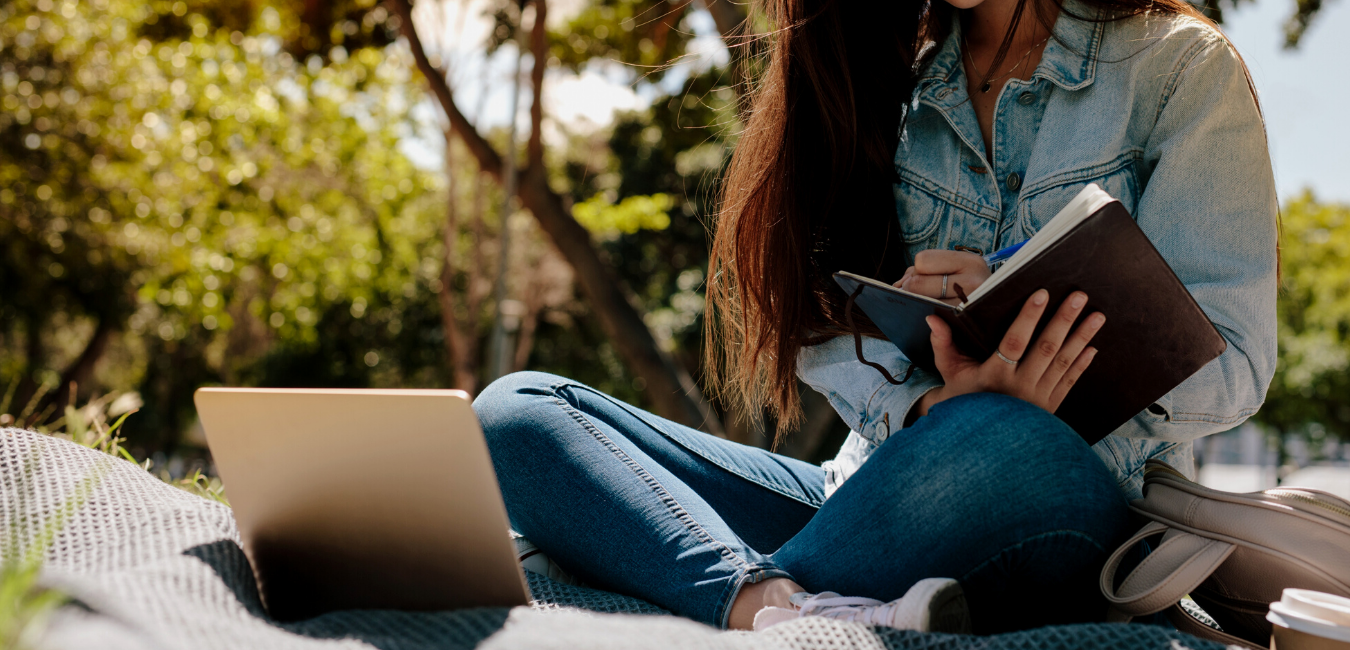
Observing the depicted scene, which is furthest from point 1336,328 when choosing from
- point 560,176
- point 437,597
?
point 437,597

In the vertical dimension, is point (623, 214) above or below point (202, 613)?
below

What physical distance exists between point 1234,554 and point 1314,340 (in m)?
27.3

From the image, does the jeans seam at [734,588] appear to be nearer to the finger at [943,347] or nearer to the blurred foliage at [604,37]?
the finger at [943,347]

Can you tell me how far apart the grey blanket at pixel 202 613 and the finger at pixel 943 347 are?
1.56 feet

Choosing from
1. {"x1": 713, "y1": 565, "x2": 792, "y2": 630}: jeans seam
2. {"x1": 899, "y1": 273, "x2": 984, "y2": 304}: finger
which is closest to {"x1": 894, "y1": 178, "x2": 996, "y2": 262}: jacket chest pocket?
{"x1": 899, "y1": 273, "x2": 984, "y2": 304}: finger

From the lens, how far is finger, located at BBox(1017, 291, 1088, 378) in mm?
1268

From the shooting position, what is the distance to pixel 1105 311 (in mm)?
1290

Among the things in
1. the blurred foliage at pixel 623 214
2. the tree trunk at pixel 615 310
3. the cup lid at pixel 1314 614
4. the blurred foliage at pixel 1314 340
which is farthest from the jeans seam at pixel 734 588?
the blurred foliage at pixel 1314 340

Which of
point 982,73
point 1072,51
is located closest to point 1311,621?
point 1072,51

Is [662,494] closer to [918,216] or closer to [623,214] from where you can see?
[918,216]

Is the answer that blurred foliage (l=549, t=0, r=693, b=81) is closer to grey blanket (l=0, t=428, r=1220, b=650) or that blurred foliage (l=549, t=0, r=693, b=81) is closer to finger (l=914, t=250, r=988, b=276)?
finger (l=914, t=250, r=988, b=276)

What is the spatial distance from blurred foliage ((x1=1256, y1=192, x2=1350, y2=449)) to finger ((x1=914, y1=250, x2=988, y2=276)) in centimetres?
2195

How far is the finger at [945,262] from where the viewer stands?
1.49 meters

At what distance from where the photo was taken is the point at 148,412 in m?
21.8
